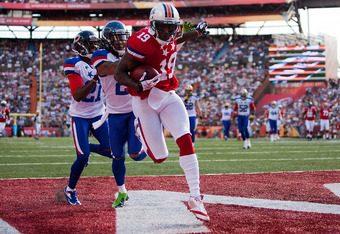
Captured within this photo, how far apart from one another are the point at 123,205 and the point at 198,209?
1.12m

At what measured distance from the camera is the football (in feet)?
12.3

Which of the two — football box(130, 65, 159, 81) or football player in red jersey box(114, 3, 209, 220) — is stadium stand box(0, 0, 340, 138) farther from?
football box(130, 65, 159, 81)

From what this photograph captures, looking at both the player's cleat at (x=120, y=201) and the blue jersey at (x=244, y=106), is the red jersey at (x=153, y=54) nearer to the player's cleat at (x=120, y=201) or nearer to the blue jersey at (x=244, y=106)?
the player's cleat at (x=120, y=201)

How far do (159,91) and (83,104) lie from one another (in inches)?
59.5

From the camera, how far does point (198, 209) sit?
11.7 ft

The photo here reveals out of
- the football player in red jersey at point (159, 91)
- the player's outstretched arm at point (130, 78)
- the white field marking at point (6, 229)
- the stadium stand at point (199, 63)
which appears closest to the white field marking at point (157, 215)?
the football player in red jersey at point (159, 91)

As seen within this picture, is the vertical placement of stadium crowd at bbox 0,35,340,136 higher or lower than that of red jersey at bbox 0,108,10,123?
higher

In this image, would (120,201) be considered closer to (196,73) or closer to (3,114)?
(3,114)

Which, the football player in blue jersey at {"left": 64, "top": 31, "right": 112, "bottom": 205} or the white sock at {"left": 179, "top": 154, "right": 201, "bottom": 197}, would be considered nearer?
the white sock at {"left": 179, "top": 154, "right": 201, "bottom": 197}

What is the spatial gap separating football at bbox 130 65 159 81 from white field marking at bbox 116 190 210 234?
1.22 m

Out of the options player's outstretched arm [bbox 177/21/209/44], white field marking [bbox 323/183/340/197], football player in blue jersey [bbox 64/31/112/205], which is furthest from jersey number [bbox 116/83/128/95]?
white field marking [bbox 323/183/340/197]

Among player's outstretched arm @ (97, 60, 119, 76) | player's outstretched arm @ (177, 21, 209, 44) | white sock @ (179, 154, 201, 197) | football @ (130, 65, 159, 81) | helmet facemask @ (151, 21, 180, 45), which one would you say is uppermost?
player's outstretched arm @ (177, 21, 209, 44)

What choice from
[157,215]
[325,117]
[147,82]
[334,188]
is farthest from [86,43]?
[325,117]

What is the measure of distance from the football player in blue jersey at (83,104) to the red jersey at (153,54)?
1063 millimetres
